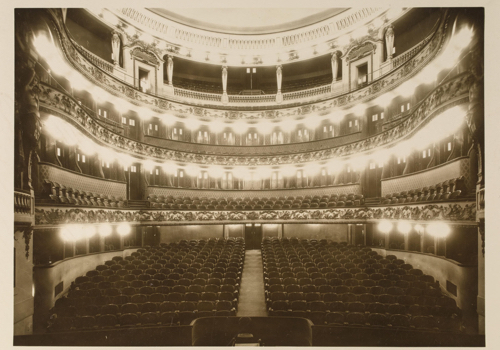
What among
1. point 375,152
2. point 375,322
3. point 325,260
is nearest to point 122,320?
point 375,322

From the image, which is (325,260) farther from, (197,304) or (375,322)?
(197,304)

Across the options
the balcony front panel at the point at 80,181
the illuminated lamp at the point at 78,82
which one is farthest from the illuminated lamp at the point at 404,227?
the illuminated lamp at the point at 78,82

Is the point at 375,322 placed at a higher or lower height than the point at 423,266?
lower

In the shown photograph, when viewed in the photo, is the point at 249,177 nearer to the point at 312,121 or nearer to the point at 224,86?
the point at 312,121

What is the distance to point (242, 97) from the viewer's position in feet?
60.2

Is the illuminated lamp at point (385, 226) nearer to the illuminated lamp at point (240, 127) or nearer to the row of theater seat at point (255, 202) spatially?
the row of theater seat at point (255, 202)

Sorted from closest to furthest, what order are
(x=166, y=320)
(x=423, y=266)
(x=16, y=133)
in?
(x=16, y=133) → (x=166, y=320) → (x=423, y=266)

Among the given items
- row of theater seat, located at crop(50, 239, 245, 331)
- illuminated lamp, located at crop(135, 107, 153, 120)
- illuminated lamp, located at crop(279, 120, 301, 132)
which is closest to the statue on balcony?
row of theater seat, located at crop(50, 239, 245, 331)

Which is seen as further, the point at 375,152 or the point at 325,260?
the point at 375,152

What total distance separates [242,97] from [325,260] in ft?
36.1

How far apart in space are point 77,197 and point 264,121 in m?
11.4

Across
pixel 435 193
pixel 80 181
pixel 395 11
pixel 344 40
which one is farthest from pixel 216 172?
pixel 435 193

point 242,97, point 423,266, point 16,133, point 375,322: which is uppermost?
point 242,97

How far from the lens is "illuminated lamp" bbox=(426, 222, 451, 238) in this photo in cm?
762
